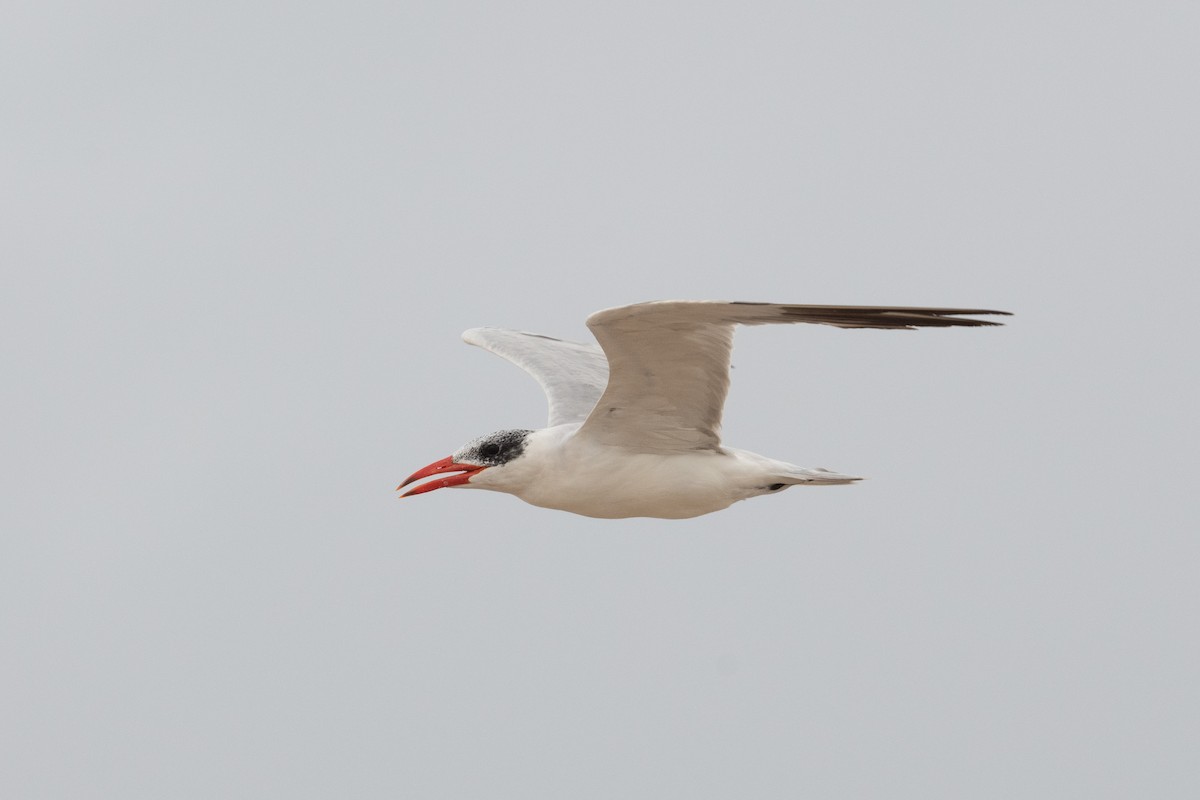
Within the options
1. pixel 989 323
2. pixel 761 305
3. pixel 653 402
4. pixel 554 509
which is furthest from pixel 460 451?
pixel 989 323

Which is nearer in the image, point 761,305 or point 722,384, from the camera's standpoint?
point 761,305

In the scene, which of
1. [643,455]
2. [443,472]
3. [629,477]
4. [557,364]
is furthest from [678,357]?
[557,364]

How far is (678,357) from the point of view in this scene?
37.9 feet

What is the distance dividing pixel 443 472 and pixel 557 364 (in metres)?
2.49

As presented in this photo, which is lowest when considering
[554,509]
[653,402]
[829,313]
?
[554,509]

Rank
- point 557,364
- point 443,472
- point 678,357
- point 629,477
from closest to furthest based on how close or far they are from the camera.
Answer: point 678,357, point 629,477, point 443,472, point 557,364

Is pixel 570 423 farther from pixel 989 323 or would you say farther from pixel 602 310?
pixel 989 323

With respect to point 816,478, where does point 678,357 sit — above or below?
above

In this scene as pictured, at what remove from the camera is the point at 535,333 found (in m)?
16.1

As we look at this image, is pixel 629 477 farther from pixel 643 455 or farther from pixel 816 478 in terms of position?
pixel 816 478

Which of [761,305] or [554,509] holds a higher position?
[761,305]

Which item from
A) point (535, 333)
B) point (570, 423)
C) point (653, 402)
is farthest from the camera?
point (535, 333)

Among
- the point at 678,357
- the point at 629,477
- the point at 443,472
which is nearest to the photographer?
the point at 678,357

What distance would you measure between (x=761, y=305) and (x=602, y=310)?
1.03m
